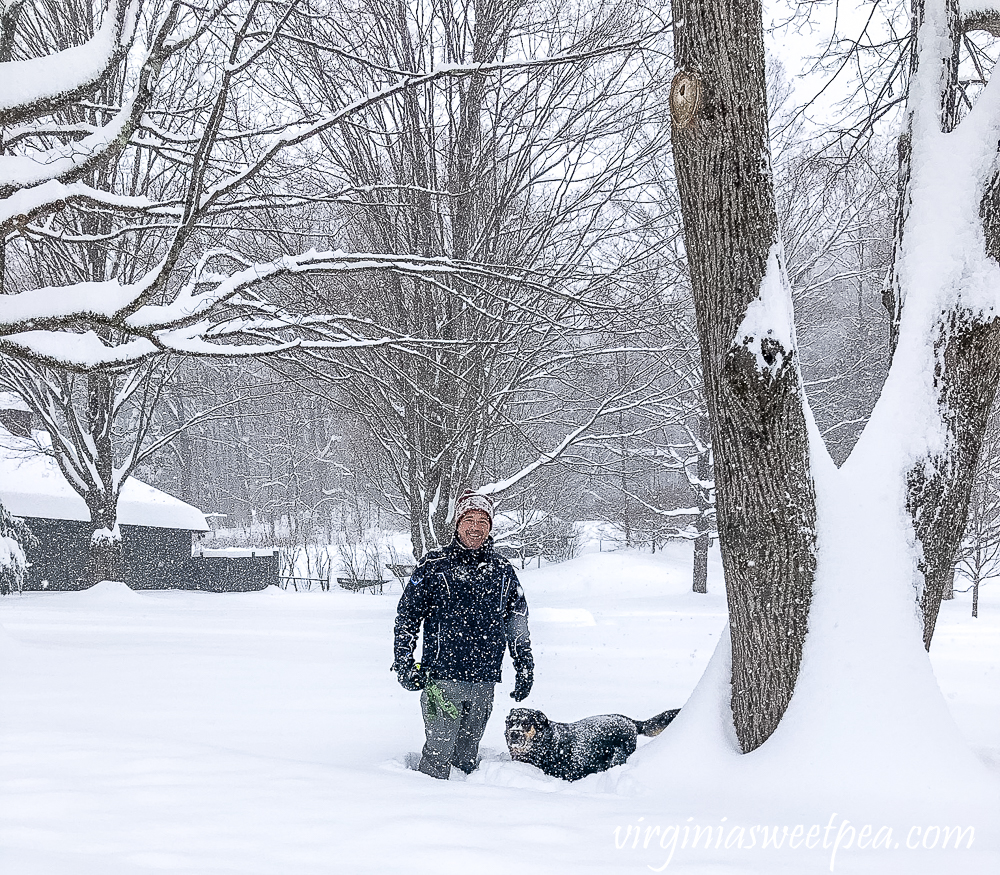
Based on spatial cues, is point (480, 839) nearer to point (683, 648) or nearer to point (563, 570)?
point (683, 648)

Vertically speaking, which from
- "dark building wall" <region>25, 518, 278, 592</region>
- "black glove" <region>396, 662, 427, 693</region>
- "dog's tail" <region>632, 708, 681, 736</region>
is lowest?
"dark building wall" <region>25, 518, 278, 592</region>

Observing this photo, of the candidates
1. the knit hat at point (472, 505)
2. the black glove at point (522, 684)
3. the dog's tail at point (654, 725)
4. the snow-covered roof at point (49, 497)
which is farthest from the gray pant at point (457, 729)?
the snow-covered roof at point (49, 497)

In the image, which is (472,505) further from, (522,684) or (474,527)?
(522,684)

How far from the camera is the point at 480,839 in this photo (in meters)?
2.69

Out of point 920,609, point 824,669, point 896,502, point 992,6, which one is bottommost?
point 824,669

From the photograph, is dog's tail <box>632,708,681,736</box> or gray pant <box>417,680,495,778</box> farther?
dog's tail <box>632,708,681,736</box>

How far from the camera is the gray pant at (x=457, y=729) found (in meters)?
4.25

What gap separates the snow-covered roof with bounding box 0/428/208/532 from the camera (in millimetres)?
21000

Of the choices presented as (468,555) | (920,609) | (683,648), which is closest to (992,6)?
(920,609)

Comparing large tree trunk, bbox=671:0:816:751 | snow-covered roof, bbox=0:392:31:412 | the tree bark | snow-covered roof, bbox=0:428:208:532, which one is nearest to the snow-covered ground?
large tree trunk, bbox=671:0:816:751

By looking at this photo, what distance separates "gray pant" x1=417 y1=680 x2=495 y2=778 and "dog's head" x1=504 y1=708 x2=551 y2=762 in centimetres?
16

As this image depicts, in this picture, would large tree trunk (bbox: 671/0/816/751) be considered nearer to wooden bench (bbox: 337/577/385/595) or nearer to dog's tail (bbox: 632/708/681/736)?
dog's tail (bbox: 632/708/681/736)

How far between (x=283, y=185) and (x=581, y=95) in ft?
10.6

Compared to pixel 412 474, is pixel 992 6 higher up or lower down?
higher up
